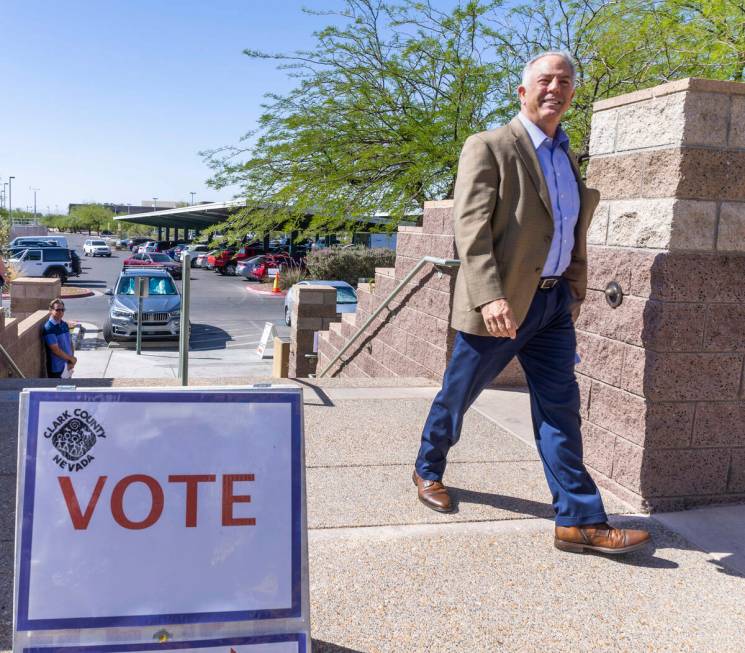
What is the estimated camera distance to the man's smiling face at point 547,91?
3.25 metres

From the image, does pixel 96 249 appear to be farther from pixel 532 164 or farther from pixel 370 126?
pixel 532 164

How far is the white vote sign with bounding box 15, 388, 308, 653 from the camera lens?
209 cm

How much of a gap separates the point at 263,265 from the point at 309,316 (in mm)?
30871

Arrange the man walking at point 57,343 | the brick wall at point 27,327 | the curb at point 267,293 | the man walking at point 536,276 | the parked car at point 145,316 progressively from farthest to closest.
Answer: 1. the curb at point 267,293
2. the parked car at point 145,316
3. the man walking at point 57,343
4. the brick wall at point 27,327
5. the man walking at point 536,276

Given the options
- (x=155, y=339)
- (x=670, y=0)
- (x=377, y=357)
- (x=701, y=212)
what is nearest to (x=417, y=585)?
(x=701, y=212)

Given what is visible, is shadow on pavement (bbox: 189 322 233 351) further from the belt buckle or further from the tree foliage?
the belt buckle

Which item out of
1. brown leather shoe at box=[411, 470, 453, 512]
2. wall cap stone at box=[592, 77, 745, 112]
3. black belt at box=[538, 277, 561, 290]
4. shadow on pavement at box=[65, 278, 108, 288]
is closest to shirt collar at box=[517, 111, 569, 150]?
black belt at box=[538, 277, 561, 290]

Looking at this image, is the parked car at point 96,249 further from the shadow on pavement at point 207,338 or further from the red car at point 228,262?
the shadow on pavement at point 207,338

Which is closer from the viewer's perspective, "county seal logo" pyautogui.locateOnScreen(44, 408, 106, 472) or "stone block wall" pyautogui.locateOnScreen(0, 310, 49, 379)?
"county seal logo" pyautogui.locateOnScreen(44, 408, 106, 472)

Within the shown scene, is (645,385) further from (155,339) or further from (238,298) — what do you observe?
(238,298)

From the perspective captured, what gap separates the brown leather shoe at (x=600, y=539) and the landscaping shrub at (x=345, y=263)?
104 feet

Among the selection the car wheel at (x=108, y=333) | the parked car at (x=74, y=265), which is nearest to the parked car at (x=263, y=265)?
the parked car at (x=74, y=265)

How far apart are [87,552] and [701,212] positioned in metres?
2.99

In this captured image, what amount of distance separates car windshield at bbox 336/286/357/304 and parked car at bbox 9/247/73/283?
20058mm
